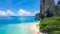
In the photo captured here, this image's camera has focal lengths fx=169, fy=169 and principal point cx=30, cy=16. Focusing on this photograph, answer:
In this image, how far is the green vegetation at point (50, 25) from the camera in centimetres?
305

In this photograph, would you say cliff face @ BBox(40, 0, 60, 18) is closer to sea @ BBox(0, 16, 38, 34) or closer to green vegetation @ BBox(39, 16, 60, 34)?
green vegetation @ BBox(39, 16, 60, 34)

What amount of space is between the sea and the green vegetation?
19 cm

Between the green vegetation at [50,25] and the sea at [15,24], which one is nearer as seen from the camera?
the green vegetation at [50,25]

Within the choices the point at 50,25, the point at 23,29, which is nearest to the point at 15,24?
the point at 23,29

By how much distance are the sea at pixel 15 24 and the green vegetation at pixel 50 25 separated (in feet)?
0.61

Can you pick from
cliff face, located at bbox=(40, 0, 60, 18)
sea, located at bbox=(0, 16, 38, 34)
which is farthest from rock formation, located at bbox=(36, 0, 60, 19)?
sea, located at bbox=(0, 16, 38, 34)

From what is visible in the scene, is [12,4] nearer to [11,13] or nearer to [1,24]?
[11,13]

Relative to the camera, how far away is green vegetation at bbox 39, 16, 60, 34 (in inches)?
120

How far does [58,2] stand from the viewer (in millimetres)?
3375

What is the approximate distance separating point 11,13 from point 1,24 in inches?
11.5

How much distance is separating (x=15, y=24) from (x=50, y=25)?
0.69 meters

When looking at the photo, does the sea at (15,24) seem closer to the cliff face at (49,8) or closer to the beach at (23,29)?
the beach at (23,29)

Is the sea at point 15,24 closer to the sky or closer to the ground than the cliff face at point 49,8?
closer to the ground

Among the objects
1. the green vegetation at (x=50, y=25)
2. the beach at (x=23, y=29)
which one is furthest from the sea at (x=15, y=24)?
the green vegetation at (x=50, y=25)
